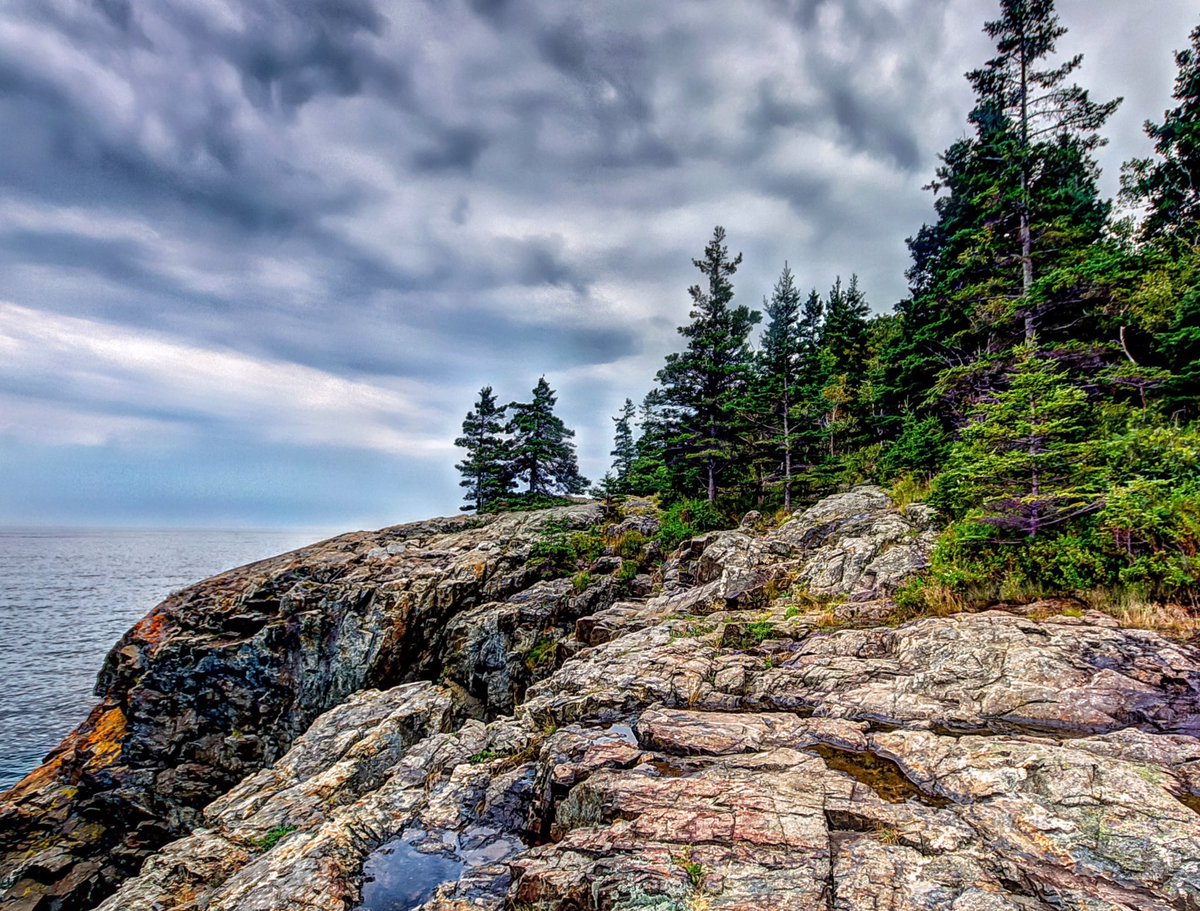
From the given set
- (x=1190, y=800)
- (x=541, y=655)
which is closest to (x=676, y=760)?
(x=1190, y=800)

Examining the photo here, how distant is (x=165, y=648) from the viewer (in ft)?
65.9

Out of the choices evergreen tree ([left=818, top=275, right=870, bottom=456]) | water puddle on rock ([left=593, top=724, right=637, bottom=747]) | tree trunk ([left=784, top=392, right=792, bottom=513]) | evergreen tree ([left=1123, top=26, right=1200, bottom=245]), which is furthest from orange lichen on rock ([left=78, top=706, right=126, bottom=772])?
evergreen tree ([left=1123, top=26, right=1200, bottom=245])

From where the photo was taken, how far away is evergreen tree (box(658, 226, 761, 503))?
2402 centimetres

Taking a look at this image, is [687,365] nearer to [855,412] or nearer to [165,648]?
[855,412]

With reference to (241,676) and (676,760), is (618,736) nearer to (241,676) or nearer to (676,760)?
(676,760)

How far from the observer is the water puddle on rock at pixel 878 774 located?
5.62 meters

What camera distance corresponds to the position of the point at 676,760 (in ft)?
22.8

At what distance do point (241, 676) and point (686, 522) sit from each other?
20.7m

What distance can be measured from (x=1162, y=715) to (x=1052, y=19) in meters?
23.1

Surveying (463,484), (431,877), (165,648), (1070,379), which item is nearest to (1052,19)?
(1070,379)

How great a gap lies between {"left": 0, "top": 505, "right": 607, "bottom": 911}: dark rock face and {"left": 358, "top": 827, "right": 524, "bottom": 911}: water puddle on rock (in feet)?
31.4

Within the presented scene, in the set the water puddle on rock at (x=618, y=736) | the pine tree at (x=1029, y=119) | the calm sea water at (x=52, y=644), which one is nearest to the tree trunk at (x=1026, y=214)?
the pine tree at (x=1029, y=119)

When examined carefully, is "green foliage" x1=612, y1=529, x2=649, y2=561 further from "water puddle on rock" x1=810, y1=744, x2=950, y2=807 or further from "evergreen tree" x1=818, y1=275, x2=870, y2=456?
"water puddle on rock" x1=810, y1=744, x2=950, y2=807

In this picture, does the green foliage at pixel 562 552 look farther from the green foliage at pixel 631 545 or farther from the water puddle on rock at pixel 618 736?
the water puddle on rock at pixel 618 736
